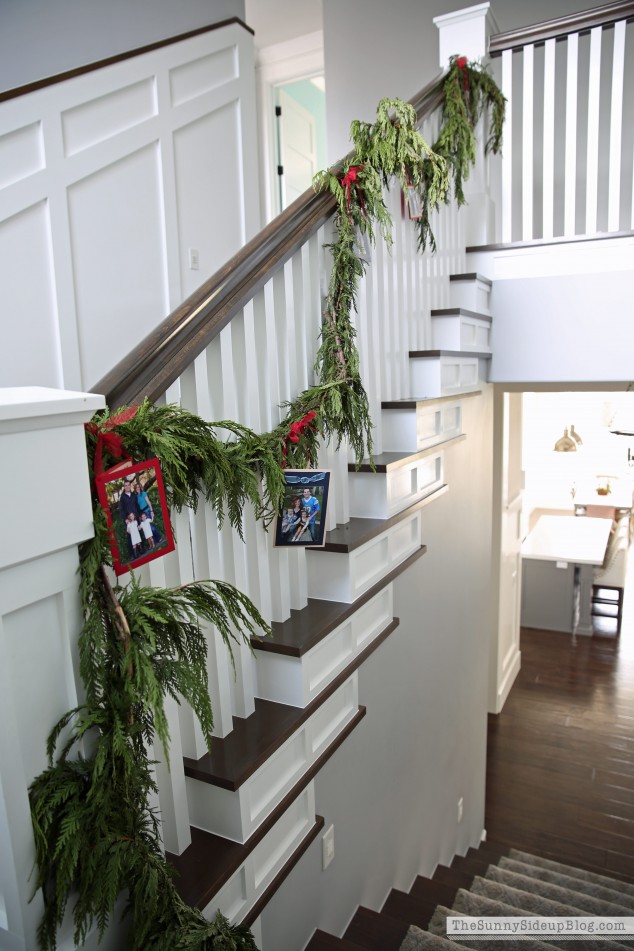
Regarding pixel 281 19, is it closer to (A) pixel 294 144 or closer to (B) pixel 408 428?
(A) pixel 294 144

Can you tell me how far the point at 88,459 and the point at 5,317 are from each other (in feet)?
5.50

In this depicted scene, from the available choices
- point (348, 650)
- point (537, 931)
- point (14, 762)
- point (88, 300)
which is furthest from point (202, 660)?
point (537, 931)

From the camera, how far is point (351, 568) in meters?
1.88

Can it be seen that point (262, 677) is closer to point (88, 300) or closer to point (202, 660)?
point (202, 660)

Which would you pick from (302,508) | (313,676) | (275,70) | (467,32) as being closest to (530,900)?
(313,676)

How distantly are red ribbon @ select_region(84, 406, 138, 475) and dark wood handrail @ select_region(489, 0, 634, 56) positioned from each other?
113 inches

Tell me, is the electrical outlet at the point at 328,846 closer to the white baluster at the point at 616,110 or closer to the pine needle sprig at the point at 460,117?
the pine needle sprig at the point at 460,117

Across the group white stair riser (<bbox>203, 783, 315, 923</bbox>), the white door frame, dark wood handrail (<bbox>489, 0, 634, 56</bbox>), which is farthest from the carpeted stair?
Answer: the white door frame

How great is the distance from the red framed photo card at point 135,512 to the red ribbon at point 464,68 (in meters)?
2.46

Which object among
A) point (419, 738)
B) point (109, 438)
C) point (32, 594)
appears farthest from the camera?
point (419, 738)

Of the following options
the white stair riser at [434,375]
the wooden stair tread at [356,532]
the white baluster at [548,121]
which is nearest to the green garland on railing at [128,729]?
the wooden stair tread at [356,532]

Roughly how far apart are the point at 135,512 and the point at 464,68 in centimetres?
257

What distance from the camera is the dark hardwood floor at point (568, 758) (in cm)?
458

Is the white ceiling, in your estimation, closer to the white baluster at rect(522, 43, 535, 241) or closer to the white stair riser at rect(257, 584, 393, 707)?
the white baluster at rect(522, 43, 535, 241)
